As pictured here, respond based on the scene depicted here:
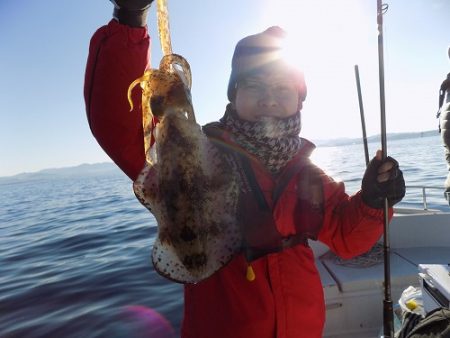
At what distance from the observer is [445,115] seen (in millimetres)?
4352

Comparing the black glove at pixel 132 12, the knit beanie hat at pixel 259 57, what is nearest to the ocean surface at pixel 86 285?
the knit beanie hat at pixel 259 57

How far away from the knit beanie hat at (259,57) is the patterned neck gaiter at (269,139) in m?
0.41

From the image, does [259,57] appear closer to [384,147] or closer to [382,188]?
[384,147]

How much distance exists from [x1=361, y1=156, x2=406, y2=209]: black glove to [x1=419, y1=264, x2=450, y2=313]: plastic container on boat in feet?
6.35

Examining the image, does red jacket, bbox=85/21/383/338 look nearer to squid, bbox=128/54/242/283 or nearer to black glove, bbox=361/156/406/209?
black glove, bbox=361/156/406/209

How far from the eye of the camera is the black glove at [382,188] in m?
2.37

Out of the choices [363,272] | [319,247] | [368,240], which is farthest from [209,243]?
[319,247]

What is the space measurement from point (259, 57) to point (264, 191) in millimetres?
1170

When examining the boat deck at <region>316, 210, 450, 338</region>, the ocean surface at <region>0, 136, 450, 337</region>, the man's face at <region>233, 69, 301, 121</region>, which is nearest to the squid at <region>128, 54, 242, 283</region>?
the man's face at <region>233, 69, 301, 121</region>

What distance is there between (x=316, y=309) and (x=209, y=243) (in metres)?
1.06

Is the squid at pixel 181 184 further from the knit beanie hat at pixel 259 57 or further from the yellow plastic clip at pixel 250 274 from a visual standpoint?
the knit beanie hat at pixel 259 57

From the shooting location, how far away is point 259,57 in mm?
2947

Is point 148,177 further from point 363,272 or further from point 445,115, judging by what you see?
point 363,272

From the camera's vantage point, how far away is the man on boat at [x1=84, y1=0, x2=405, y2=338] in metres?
2.23
